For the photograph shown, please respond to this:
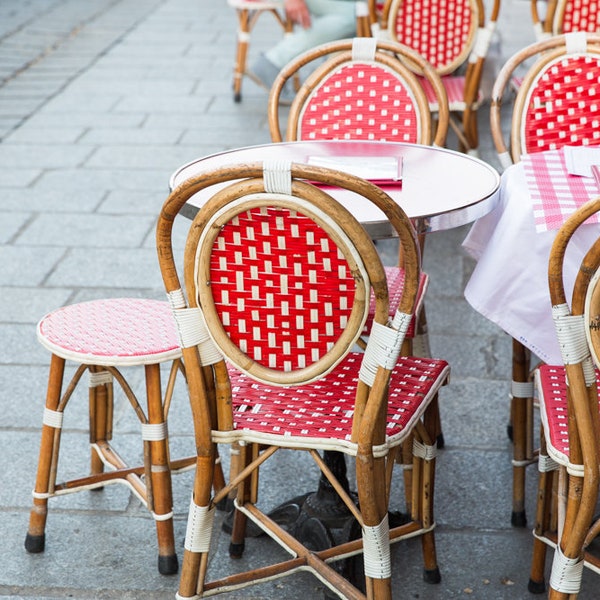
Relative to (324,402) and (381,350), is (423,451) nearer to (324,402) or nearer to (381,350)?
(324,402)

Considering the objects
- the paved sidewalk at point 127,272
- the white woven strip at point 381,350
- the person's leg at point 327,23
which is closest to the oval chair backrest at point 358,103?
the paved sidewalk at point 127,272

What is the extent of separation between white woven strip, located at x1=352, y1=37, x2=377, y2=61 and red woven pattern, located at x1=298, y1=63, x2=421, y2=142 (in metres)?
0.02

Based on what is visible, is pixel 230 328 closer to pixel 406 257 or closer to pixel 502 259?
pixel 406 257

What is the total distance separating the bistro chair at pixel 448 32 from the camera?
4.34 meters

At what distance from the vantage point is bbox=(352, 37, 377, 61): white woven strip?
296 centimetres

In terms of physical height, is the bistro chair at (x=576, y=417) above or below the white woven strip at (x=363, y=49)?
below

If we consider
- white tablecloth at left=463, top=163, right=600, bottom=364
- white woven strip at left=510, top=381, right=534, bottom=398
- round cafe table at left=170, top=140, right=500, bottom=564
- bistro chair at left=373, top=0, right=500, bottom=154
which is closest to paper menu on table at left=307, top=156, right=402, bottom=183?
round cafe table at left=170, top=140, right=500, bottom=564

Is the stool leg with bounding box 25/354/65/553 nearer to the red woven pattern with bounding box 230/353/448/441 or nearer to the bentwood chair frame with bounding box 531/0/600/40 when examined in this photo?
the red woven pattern with bounding box 230/353/448/441

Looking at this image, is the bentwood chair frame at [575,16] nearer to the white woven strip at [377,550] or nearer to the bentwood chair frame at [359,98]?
the bentwood chair frame at [359,98]

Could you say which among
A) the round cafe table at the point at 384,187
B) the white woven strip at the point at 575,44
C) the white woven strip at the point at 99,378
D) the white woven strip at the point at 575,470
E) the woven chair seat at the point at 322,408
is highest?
the white woven strip at the point at 575,44

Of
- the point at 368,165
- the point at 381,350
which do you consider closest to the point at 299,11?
the point at 368,165

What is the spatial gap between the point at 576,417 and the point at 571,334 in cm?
15

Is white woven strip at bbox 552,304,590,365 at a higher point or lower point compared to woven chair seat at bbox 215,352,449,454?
higher

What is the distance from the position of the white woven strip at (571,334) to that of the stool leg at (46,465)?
3.72 feet
